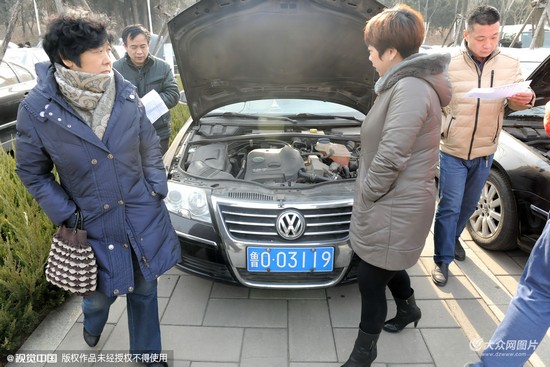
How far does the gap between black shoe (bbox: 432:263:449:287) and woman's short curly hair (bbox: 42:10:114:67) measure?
251 centimetres

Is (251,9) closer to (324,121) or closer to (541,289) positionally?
(324,121)

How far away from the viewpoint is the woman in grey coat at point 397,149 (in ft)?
5.00

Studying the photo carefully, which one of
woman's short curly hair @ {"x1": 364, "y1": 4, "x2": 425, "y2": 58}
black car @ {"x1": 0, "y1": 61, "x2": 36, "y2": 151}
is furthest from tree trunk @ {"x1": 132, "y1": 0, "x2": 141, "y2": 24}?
woman's short curly hair @ {"x1": 364, "y1": 4, "x2": 425, "y2": 58}

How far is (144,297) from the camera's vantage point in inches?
74.5

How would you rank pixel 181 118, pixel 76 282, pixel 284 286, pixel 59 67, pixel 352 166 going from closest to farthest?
pixel 59 67, pixel 76 282, pixel 284 286, pixel 352 166, pixel 181 118

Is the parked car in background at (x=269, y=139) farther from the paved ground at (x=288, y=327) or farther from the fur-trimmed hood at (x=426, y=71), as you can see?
the fur-trimmed hood at (x=426, y=71)

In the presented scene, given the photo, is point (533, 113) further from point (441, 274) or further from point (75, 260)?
point (75, 260)

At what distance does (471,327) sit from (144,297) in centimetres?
191

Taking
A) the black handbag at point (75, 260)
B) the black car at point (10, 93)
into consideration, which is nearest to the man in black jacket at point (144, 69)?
the black car at point (10, 93)

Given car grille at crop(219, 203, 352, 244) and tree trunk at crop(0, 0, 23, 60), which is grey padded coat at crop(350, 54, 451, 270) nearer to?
car grille at crop(219, 203, 352, 244)

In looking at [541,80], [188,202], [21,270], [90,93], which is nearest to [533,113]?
[541,80]

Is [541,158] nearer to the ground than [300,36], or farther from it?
nearer to the ground

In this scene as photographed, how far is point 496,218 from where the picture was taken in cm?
296

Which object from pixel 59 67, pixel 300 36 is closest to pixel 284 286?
pixel 59 67
